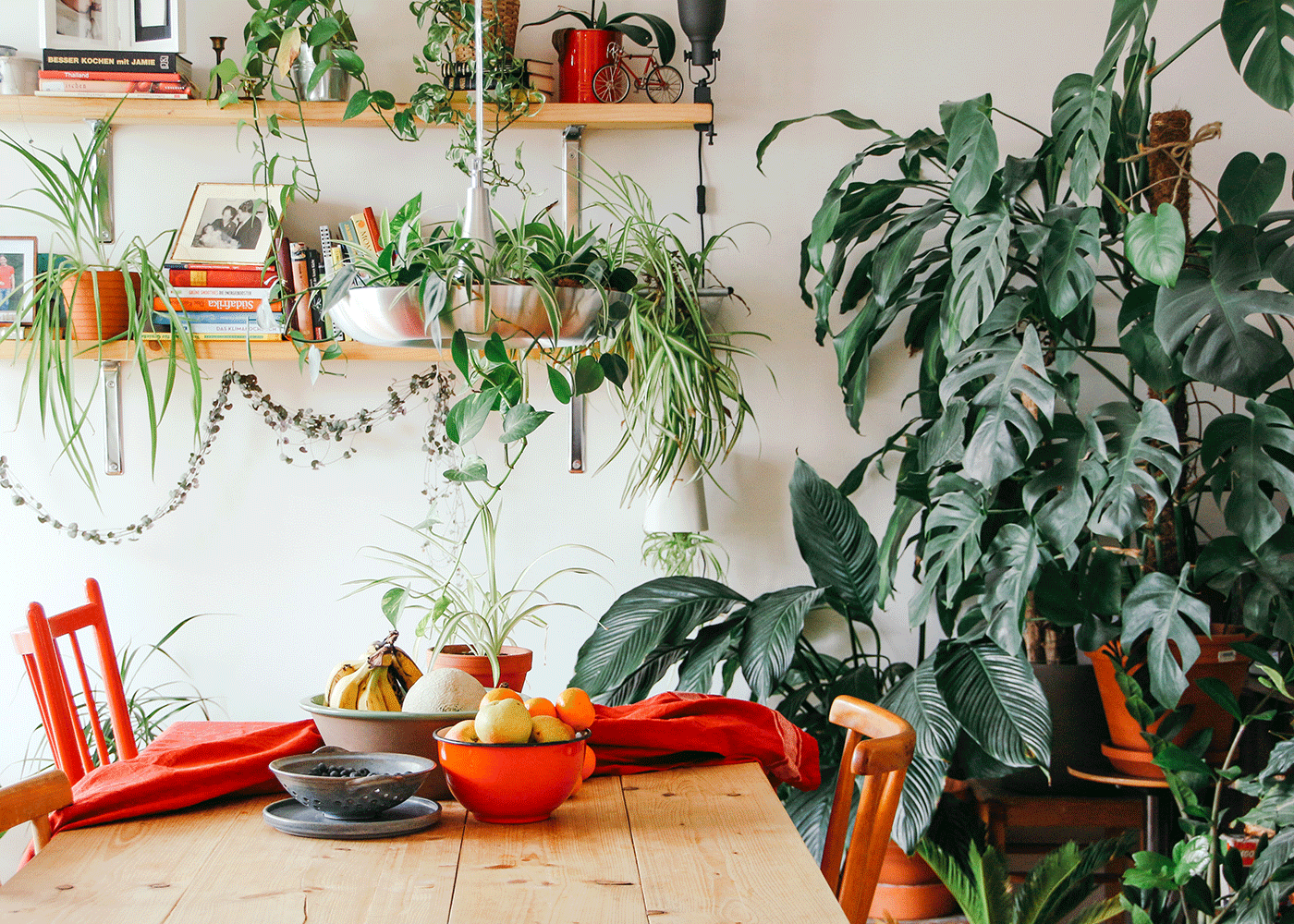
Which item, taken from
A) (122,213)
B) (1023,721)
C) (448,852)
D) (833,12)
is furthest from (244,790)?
(833,12)

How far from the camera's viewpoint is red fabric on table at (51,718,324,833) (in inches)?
51.4

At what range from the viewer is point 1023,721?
6.73 feet

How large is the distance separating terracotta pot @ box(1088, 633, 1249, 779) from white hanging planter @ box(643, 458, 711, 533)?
91cm

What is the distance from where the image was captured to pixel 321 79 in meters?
2.52

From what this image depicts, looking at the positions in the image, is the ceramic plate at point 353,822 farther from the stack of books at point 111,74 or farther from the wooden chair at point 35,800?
the stack of books at point 111,74

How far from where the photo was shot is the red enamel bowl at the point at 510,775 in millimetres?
1267

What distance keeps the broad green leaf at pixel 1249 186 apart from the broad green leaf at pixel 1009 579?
0.72 metres

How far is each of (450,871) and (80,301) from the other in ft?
6.27

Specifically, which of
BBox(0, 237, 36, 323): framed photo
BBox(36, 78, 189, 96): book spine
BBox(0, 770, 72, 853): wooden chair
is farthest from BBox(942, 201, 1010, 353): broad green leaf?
BBox(0, 237, 36, 323): framed photo

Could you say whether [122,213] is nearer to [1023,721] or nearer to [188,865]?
[188,865]

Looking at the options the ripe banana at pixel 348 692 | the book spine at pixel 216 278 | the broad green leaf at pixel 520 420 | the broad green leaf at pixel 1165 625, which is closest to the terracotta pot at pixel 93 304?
the book spine at pixel 216 278

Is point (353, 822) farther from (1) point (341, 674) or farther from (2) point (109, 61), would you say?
(2) point (109, 61)

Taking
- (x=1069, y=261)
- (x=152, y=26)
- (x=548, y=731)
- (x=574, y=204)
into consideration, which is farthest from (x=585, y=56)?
(x=548, y=731)

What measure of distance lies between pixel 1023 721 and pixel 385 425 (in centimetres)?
166
